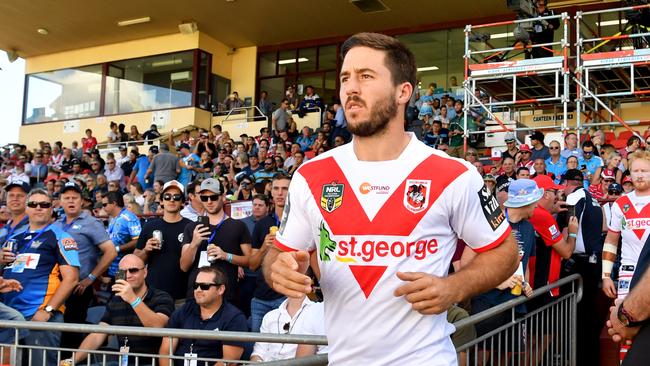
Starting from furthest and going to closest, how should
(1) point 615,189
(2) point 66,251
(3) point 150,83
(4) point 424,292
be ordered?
(3) point 150,83, (1) point 615,189, (2) point 66,251, (4) point 424,292

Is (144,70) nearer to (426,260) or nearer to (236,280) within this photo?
(236,280)

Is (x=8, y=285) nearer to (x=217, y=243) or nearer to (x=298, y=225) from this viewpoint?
(x=217, y=243)

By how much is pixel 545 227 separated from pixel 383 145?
4040mm

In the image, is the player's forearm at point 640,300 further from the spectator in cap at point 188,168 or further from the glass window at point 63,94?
the glass window at point 63,94

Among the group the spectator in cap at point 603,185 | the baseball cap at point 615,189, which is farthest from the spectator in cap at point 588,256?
the spectator in cap at point 603,185

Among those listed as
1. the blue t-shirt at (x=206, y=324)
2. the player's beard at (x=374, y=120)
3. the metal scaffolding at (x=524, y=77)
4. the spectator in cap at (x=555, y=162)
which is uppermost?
the metal scaffolding at (x=524, y=77)

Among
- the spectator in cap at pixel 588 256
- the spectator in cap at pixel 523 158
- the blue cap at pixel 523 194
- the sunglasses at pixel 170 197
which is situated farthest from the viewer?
the spectator in cap at pixel 523 158

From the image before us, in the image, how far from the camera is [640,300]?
2.36 metres

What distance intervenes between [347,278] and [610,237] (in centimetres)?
465

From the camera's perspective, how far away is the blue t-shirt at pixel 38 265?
5961 mm

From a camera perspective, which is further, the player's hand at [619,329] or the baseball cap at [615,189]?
the baseball cap at [615,189]

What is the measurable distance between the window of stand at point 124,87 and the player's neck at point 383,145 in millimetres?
22250

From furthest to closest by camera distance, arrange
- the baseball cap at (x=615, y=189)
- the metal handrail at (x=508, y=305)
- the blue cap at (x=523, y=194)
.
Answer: the baseball cap at (x=615, y=189)
the blue cap at (x=523, y=194)
the metal handrail at (x=508, y=305)

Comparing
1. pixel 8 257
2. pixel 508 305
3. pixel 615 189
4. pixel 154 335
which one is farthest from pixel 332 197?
pixel 615 189
